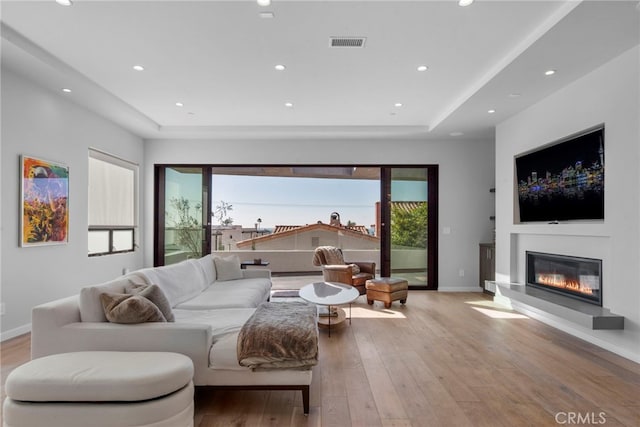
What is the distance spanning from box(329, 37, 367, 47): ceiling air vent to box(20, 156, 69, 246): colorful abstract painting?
348 cm

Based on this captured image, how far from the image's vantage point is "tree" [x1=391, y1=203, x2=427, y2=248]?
6641 mm

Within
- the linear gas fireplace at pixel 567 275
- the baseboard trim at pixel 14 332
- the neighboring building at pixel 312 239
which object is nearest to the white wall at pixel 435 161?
the linear gas fireplace at pixel 567 275

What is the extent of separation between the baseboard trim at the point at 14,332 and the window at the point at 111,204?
140 cm

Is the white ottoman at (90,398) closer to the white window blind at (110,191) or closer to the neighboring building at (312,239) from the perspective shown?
the white window blind at (110,191)

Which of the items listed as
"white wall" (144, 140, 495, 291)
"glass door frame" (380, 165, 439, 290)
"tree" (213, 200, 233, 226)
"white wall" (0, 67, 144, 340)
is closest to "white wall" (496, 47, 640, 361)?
"white wall" (144, 140, 495, 291)

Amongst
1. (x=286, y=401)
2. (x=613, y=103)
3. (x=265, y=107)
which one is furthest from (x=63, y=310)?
(x=613, y=103)

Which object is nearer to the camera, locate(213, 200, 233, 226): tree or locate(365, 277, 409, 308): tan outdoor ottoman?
locate(365, 277, 409, 308): tan outdoor ottoman

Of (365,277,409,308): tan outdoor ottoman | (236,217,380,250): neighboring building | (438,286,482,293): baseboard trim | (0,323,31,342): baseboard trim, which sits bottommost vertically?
(438,286,482,293): baseboard trim

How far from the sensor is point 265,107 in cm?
511

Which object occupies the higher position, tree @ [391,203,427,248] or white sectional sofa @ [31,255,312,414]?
tree @ [391,203,427,248]

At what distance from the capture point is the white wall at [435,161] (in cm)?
651

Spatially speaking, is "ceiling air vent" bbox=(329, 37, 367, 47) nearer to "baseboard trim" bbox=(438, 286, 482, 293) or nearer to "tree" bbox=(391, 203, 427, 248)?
"tree" bbox=(391, 203, 427, 248)

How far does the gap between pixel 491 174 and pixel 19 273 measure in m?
7.13

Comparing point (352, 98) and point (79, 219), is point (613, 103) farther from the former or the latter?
point (79, 219)
